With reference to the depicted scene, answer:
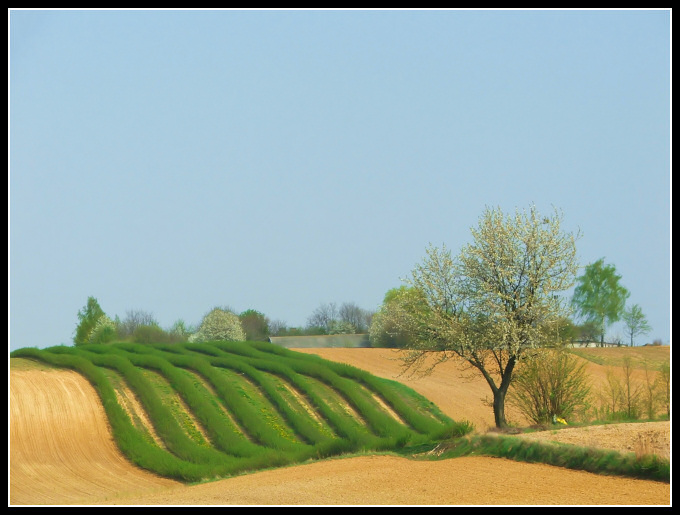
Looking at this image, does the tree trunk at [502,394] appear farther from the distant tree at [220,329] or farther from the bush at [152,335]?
the bush at [152,335]

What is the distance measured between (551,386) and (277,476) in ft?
39.2

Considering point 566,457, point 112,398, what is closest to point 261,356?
point 112,398

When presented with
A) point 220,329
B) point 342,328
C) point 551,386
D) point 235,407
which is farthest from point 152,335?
point 551,386

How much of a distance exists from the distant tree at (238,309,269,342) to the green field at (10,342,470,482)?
148 ft

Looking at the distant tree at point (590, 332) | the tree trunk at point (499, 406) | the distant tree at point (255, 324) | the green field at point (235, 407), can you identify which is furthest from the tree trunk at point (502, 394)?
the distant tree at point (255, 324)

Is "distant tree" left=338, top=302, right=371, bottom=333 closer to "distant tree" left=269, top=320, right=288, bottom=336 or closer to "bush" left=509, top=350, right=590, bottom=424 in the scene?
"distant tree" left=269, top=320, right=288, bottom=336

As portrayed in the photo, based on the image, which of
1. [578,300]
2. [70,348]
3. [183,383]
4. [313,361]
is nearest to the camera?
[183,383]

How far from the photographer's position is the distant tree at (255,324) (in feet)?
297

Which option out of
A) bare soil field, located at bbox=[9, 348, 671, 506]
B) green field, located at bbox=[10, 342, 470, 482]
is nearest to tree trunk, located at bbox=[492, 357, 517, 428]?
green field, located at bbox=[10, 342, 470, 482]

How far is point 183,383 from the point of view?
120ft

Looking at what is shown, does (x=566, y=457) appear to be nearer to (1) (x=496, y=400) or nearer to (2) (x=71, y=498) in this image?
(1) (x=496, y=400)

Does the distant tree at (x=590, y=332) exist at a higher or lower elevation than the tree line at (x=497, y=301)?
lower

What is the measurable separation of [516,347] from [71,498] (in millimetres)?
15488

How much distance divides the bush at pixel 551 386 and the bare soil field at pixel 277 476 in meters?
5.57
